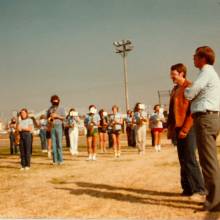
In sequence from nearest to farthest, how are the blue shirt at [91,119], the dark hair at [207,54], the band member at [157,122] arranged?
the dark hair at [207,54]
the blue shirt at [91,119]
the band member at [157,122]

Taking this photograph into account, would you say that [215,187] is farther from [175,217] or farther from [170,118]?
[170,118]

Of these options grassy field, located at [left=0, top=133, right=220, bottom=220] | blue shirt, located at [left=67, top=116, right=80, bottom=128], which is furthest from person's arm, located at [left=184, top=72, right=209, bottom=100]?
blue shirt, located at [left=67, top=116, right=80, bottom=128]

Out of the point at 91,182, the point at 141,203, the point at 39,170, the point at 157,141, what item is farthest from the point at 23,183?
the point at 157,141

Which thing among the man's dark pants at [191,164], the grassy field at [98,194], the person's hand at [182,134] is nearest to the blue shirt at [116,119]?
the grassy field at [98,194]

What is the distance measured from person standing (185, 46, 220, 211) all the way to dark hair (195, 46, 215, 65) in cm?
12

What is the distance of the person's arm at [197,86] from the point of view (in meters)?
5.61

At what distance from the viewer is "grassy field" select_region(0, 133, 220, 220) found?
6.00m

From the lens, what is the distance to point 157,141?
56.8 ft

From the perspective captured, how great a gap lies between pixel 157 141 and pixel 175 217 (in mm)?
11796

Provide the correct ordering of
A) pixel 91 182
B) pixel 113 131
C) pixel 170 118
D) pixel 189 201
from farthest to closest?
1. pixel 113 131
2. pixel 91 182
3. pixel 170 118
4. pixel 189 201

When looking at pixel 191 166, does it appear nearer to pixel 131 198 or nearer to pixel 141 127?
pixel 131 198

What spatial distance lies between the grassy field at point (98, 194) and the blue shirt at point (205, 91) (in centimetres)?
137

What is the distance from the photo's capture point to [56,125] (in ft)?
42.5

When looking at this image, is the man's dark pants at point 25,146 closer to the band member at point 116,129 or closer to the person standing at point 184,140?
the band member at point 116,129
